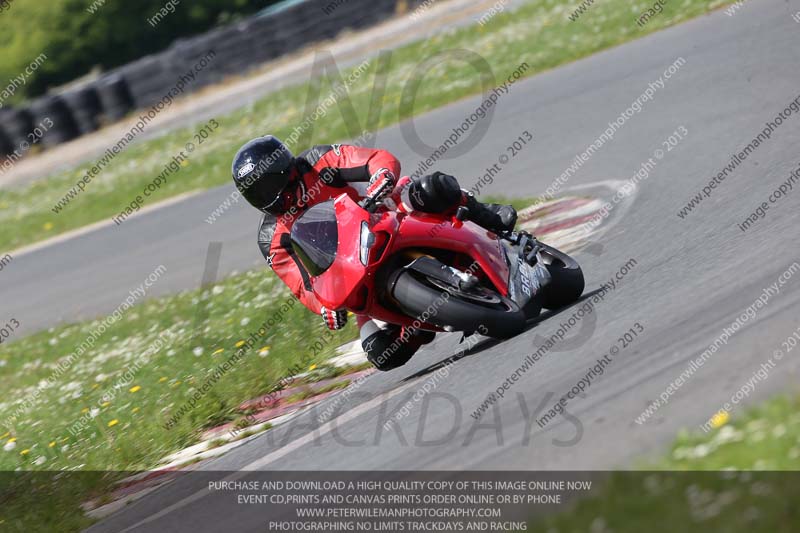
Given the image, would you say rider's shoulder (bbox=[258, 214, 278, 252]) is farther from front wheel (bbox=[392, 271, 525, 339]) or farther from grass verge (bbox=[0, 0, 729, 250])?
grass verge (bbox=[0, 0, 729, 250])

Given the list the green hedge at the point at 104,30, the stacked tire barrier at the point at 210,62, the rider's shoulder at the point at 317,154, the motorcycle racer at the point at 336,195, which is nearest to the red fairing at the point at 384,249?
the motorcycle racer at the point at 336,195

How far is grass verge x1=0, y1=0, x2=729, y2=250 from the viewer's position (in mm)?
17359

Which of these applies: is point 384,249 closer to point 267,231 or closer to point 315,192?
point 315,192

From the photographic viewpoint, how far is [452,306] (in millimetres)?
6191

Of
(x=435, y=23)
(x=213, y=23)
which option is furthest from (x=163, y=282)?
(x=213, y=23)

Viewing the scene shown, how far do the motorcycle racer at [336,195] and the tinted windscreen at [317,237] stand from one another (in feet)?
0.87

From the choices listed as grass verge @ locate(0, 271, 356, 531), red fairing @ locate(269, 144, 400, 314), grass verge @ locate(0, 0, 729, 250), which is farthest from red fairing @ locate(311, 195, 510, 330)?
grass verge @ locate(0, 0, 729, 250)

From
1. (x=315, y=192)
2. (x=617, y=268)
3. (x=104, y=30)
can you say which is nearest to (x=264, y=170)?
(x=315, y=192)

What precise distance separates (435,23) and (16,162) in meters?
10.8

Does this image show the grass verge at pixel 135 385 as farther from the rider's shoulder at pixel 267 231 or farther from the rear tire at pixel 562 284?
the rear tire at pixel 562 284

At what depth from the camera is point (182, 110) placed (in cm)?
2656

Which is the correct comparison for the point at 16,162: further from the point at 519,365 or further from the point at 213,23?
the point at 519,365

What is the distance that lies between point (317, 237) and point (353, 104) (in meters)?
14.0

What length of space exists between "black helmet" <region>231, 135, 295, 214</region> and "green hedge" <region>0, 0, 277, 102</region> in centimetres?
2566
